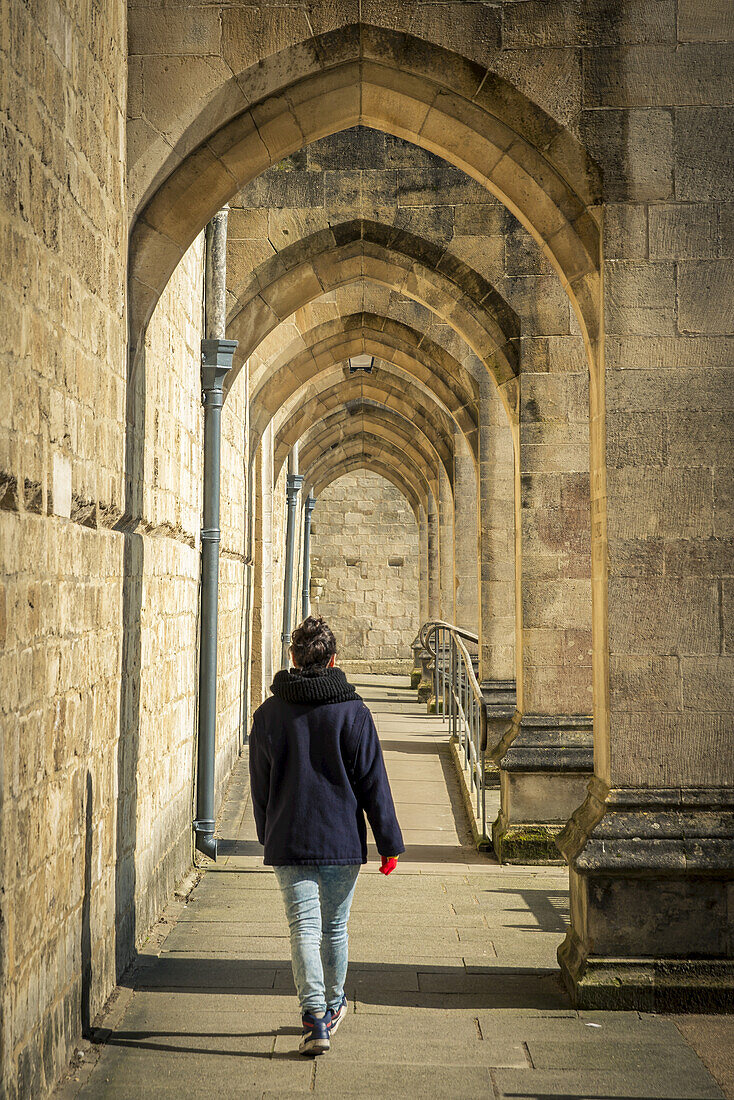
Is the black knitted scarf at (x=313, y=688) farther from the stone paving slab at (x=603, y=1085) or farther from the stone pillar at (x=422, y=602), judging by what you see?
the stone pillar at (x=422, y=602)

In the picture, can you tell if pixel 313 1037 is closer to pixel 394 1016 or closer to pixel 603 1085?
pixel 394 1016

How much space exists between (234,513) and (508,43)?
15.8ft

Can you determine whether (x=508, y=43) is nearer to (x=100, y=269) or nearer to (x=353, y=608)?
(x=100, y=269)

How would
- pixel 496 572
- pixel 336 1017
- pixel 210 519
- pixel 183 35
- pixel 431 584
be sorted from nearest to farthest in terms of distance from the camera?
1. pixel 336 1017
2. pixel 183 35
3. pixel 210 519
4. pixel 496 572
5. pixel 431 584

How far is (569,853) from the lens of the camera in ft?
12.2

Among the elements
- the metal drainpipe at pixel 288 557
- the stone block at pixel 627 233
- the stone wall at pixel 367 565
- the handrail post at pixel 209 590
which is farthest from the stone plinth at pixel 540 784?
the stone wall at pixel 367 565

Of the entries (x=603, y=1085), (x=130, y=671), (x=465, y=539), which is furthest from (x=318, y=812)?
(x=465, y=539)

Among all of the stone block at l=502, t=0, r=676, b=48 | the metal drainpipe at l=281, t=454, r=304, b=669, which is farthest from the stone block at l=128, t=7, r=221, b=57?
the metal drainpipe at l=281, t=454, r=304, b=669

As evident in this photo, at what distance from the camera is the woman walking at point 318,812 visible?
10.0ft

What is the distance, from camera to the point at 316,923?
3.10 m

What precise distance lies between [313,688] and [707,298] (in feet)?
5.89

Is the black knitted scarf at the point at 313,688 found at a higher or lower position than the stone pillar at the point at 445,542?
lower

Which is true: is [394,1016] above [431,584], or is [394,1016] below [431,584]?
below

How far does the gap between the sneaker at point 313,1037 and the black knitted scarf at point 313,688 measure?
2.78ft
